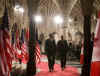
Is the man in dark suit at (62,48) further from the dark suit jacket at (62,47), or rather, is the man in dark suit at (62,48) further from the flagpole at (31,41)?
the flagpole at (31,41)

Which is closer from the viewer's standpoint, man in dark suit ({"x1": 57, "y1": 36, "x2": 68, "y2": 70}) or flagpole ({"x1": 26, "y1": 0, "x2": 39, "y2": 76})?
flagpole ({"x1": 26, "y1": 0, "x2": 39, "y2": 76})

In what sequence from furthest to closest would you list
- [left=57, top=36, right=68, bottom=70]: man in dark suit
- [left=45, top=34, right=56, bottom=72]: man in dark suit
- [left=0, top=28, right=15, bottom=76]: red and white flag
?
[left=57, top=36, right=68, bottom=70]: man in dark suit < [left=45, top=34, right=56, bottom=72]: man in dark suit < [left=0, top=28, right=15, bottom=76]: red and white flag

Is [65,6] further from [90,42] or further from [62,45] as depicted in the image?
[90,42]

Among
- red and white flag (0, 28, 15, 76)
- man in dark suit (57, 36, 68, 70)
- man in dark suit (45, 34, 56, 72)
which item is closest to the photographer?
red and white flag (0, 28, 15, 76)

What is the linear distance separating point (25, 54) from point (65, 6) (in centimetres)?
931

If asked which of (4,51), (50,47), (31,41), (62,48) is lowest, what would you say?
(62,48)

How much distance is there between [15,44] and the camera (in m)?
7.21

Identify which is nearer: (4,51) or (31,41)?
(4,51)

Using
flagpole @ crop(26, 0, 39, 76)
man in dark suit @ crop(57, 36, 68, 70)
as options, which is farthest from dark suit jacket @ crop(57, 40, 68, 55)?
flagpole @ crop(26, 0, 39, 76)

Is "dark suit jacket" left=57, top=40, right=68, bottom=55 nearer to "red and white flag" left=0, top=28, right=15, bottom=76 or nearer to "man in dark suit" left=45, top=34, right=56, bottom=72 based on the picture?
"man in dark suit" left=45, top=34, right=56, bottom=72

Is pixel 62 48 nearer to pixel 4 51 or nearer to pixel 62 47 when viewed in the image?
pixel 62 47

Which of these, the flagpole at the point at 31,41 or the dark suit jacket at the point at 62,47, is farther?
the dark suit jacket at the point at 62,47

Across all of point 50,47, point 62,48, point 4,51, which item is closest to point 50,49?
point 50,47

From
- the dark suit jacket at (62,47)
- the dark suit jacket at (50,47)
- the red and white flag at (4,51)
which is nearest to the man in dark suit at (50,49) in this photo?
the dark suit jacket at (50,47)
